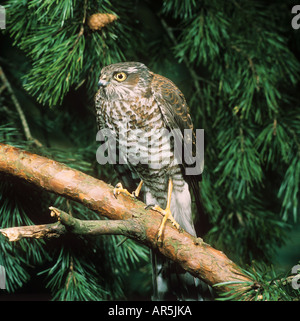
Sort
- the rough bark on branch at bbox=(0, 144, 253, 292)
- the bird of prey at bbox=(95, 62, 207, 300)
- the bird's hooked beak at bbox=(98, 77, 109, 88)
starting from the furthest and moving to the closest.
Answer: the bird of prey at bbox=(95, 62, 207, 300) < the bird's hooked beak at bbox=(98, 77, 109, 88) < the rough bark on branch at bbox=(0, 144, 253, 292)

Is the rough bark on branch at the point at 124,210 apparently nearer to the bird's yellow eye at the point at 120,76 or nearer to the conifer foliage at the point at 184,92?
the conifer foliage at the point at 184,92

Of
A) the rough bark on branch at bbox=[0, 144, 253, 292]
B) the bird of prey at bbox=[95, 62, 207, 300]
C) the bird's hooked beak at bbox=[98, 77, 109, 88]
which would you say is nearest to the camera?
the rough bark on branch at bbox=[0, 144, 253, 292]

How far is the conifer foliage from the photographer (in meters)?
1.43

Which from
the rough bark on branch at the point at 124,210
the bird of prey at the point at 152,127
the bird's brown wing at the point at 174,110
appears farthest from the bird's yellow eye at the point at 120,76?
the rough bark on branch at the point at 124,210

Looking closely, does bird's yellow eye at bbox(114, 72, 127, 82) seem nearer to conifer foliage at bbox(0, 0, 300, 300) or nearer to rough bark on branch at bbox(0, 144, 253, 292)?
conifer foliage at bbox(0, 0, 300, 300)

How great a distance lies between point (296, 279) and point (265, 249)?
863 mm

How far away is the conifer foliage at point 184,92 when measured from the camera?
1434mm

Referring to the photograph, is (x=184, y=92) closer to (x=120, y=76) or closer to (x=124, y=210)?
(x=120, y=76)

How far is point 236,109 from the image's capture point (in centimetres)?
165

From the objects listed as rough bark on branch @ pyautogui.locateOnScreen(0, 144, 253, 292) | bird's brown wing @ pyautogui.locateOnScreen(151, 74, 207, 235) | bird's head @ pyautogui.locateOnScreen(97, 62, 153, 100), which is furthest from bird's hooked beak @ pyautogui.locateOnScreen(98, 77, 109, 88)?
rough bark on branch @ pyautogui.locateOnScreen(0, 144, 253, 292)

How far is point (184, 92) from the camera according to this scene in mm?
1880
